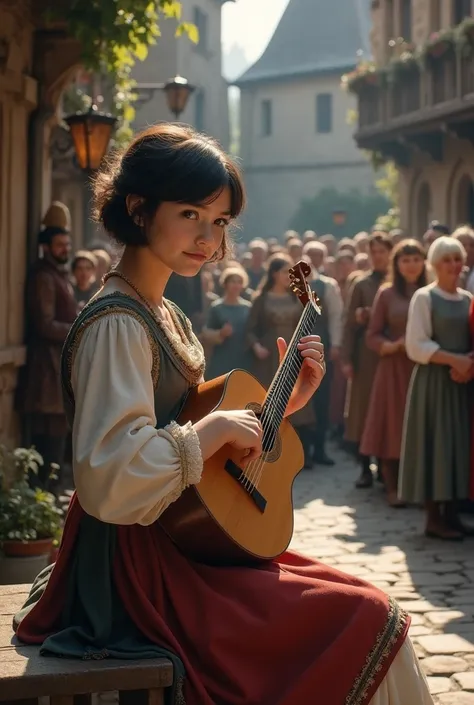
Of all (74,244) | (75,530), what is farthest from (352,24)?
(75,530)

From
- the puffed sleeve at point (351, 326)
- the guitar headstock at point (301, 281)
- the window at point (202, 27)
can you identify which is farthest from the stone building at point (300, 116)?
the guitar headstock at point (301, 281)

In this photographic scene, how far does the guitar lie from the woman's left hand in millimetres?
31

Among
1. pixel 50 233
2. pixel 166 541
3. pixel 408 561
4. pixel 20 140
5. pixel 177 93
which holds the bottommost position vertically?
pixel 408 561

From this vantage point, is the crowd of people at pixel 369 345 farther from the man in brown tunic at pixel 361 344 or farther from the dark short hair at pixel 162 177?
the dark short hair at pixel 162 177

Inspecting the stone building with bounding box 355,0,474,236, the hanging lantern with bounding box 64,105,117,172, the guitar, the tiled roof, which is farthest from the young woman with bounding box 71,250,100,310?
the tiled roof

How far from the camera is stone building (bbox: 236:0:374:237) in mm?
50281

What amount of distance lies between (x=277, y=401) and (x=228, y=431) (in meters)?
0.53

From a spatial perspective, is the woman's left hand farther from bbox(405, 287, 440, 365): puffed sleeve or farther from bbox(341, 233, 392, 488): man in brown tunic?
bbox(341, 233, 392, 488): man in brown tunic

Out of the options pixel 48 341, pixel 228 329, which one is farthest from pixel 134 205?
pixel 228 329

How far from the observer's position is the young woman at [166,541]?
3123 mm

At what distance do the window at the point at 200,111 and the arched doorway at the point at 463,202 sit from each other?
18.3m

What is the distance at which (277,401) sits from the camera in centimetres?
378

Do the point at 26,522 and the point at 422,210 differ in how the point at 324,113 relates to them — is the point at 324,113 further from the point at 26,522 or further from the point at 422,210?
the point at 26,522

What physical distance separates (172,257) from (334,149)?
47972mm
